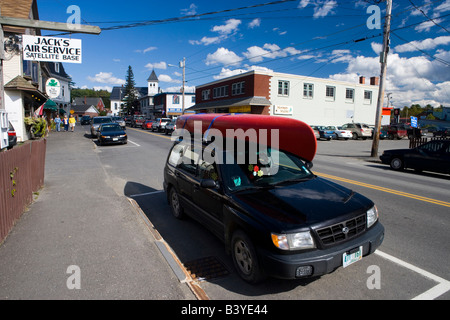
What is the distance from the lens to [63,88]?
159 feet

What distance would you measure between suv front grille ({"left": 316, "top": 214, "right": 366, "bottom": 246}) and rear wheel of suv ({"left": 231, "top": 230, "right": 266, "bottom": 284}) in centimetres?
79

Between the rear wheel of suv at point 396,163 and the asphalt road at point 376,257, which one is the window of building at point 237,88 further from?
the asphalt road at point 376,257

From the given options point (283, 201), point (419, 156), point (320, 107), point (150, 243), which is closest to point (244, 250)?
point (283, 201)

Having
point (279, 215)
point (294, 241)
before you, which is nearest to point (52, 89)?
point (279, 215)

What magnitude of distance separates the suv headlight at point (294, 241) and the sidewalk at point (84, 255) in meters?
1.20

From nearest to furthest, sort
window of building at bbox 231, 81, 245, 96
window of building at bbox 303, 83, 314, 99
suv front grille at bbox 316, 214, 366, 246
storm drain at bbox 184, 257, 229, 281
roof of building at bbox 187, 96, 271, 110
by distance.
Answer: suv front grille at bbox 316, 214, 366, 246, storm drain at bbox 184, 257, 229, 281, roof of building at bbox 187, 96, 271, 110, window of building at bbox 231, 81, 245, 96, window of building at bbox 303, 83, 314, 99

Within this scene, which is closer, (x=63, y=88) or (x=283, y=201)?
(x=283, y=201)

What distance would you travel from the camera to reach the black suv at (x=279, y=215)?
3055mm

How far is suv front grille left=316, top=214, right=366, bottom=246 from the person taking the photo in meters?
3.14

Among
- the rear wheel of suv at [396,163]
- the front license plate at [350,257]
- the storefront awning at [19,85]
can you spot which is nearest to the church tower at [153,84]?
the storefront awning at [19,85]

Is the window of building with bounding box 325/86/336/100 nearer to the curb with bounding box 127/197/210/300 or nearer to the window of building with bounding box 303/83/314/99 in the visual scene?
the window of building with bounding box 303/83/314/99

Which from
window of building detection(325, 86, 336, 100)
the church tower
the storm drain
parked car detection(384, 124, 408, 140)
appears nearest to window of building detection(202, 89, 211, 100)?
window of building detection(325, 86, 336, 100)
